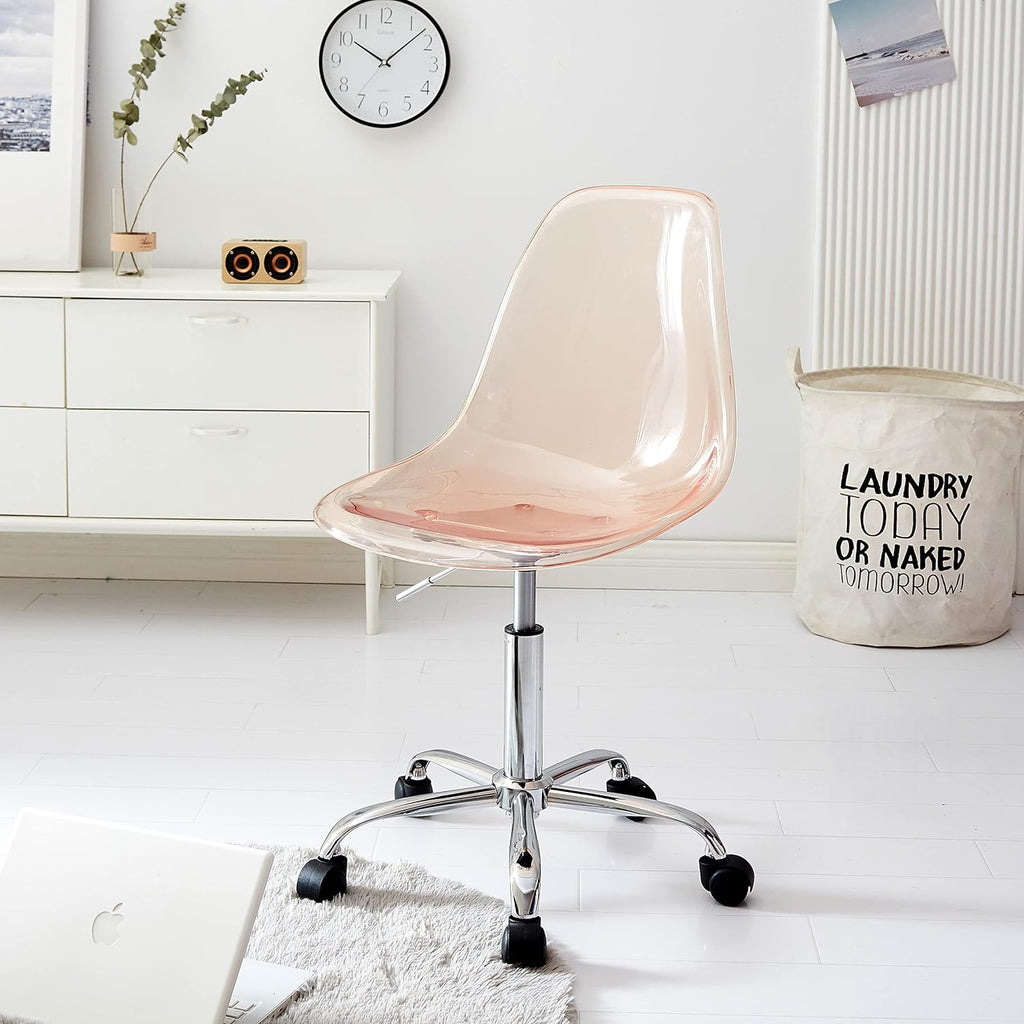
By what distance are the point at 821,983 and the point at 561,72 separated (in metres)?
2.13

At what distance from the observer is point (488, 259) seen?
312 centimetres

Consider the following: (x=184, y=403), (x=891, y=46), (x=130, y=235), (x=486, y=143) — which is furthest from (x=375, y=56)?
(x=891, y=46)

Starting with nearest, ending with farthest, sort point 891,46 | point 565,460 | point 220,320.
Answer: point 565,460 → point 220,320 → point 891,46

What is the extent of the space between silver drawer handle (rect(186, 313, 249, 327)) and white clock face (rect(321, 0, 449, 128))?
24.5 inches

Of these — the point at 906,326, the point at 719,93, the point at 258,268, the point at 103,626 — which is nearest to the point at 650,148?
the point at 719,93

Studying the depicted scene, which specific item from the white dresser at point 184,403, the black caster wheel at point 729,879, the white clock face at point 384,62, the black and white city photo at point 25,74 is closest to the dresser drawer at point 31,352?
the white dresser at point 184,403

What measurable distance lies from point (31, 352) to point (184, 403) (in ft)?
1.08

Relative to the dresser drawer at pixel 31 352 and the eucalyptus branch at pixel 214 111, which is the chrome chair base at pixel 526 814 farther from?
the eucalyptus branch at pixel 214 111

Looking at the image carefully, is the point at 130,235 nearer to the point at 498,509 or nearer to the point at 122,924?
the point at 498,509

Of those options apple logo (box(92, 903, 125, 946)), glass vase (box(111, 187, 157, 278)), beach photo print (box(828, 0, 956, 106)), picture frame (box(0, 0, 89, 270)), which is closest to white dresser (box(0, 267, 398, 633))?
glass vase (box(111, 187, 157, 278))

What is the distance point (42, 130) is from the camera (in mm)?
3010

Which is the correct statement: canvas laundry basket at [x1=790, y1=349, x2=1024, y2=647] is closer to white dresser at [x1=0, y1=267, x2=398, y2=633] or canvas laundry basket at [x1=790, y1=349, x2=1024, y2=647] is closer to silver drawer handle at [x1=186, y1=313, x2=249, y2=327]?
white dresser at [x1=0, y1=267, x2=398, y2=633]

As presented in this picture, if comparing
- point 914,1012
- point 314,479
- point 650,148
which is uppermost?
point 650,148

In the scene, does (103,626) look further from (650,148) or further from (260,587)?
(650,148)
